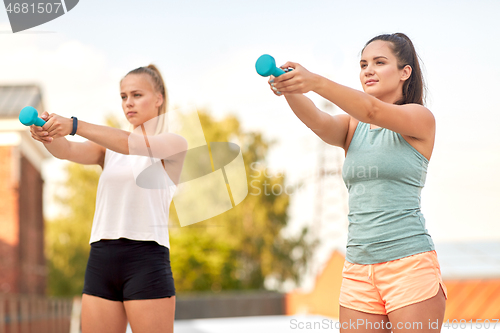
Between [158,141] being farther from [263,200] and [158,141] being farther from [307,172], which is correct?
[263,200]

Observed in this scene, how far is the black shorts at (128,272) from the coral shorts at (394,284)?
724mm

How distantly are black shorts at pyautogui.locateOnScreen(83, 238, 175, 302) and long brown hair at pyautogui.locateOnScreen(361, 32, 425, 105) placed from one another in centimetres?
109

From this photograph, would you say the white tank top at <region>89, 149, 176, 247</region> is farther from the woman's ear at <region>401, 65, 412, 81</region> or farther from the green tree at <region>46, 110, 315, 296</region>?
the green tree at <region>46, 110, 315, 296</region>

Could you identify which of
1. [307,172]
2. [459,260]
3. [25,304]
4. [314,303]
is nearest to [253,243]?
[307,172]

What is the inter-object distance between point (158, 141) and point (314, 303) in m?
14.0

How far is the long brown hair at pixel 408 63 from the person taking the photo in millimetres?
1817

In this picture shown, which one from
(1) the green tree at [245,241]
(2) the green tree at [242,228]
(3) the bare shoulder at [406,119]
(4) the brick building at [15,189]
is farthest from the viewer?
(2) the green tree at [242,228]

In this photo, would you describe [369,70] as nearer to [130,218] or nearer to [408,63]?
[408,63]

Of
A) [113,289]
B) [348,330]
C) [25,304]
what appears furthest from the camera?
[25,304]

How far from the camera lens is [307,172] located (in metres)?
20.6

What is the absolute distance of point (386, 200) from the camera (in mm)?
1683

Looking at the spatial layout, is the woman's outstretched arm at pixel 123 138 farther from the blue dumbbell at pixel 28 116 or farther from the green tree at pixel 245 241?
the green tree at pixel 245 241

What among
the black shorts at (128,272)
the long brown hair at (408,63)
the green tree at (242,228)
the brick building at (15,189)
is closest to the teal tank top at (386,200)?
the long brown hair at (408,63)

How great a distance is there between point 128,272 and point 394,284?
3.26 feet
